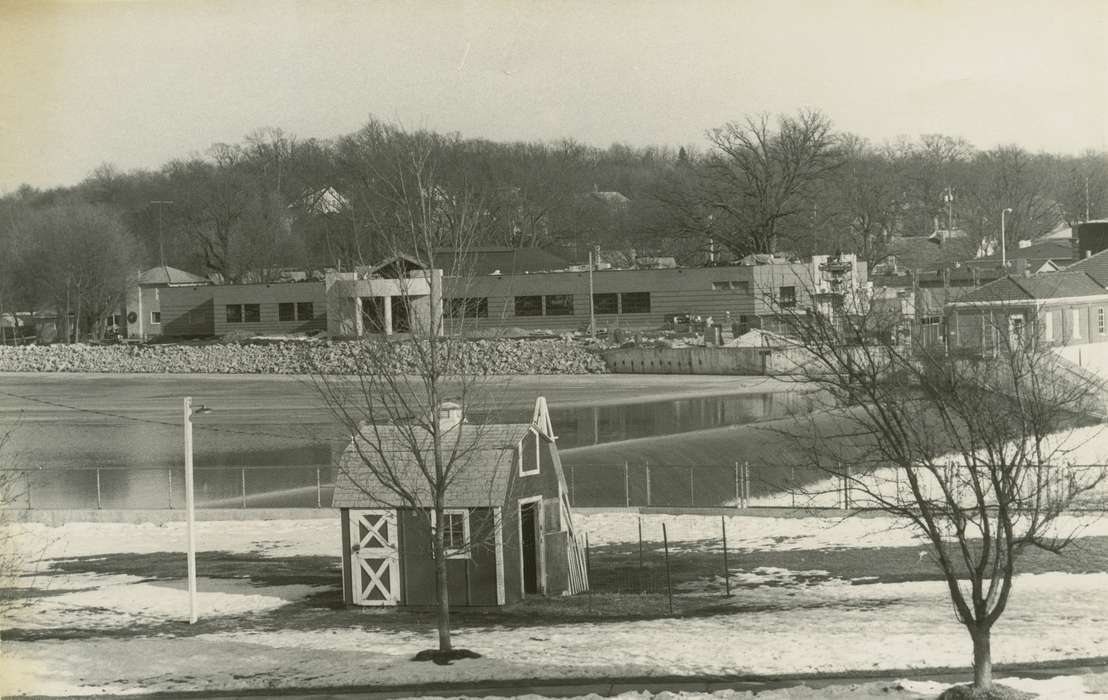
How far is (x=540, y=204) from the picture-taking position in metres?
128

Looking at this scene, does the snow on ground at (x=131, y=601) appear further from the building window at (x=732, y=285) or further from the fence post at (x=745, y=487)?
the building window at (x=732, y=285)

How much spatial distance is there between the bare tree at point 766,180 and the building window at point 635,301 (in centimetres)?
1414

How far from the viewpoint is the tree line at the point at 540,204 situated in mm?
92125

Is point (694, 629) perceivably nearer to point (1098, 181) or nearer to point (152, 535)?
point (152, 535)

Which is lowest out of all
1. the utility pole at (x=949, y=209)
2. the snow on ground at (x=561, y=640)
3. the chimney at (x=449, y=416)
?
the snow on ground at (x=561, y=640)

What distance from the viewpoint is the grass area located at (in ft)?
72.0

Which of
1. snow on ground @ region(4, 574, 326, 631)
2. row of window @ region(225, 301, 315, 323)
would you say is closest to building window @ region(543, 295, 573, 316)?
row of window @ region(225, 301, 315, 323)

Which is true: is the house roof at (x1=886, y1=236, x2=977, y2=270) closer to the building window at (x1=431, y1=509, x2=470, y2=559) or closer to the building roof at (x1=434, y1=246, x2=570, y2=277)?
the building roof at (x1=434, y1=246, x2=570, y2=277)

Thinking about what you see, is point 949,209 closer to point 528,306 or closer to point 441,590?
point 528,306

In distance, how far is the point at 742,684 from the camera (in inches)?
658

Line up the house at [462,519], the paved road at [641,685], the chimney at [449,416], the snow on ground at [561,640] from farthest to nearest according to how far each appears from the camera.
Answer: the chimney at [449,416] → the house at [462,519] → the snow on ground at [561,640] → the paved road at [641,685]

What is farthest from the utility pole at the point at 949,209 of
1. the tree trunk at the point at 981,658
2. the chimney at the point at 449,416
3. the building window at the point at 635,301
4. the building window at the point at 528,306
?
the tree trunk at the point at 981,658

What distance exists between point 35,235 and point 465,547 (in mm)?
76218

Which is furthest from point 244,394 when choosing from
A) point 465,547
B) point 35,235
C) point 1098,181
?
point 1098,181
